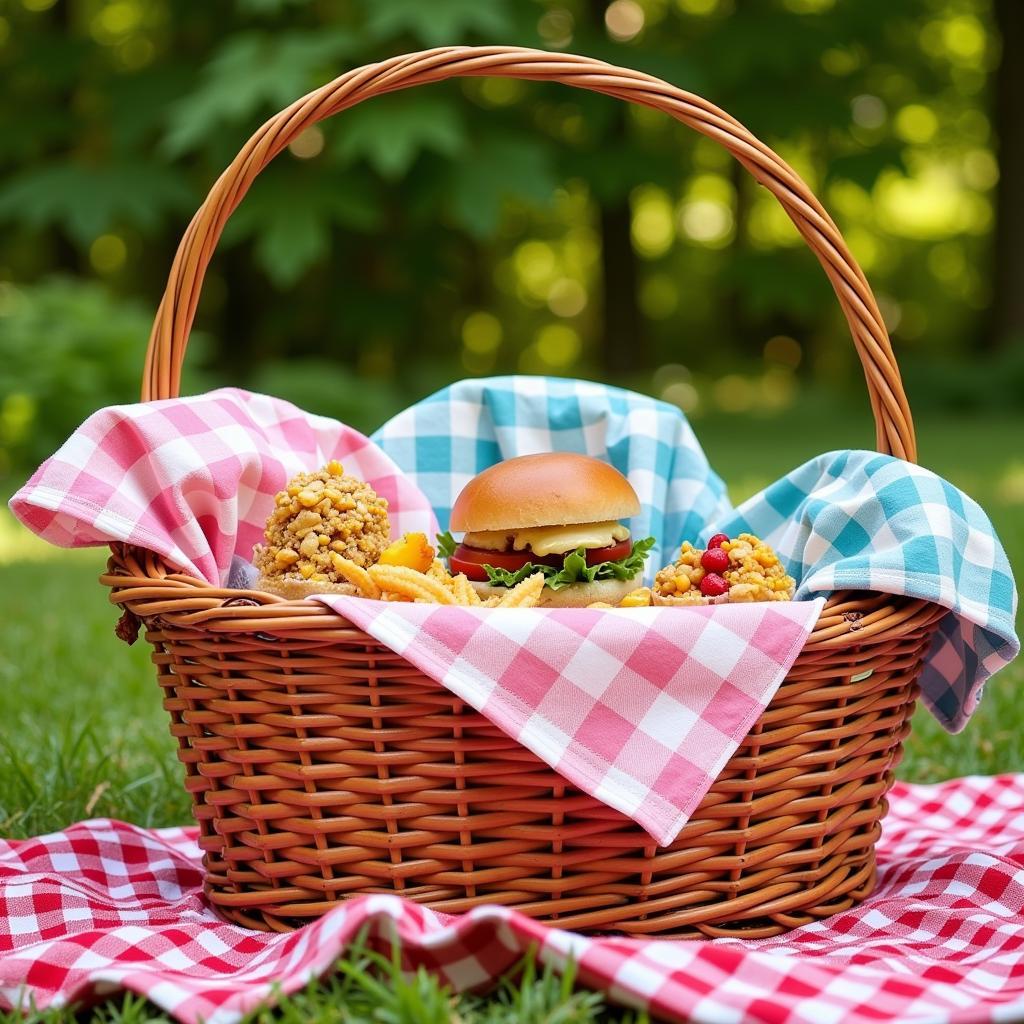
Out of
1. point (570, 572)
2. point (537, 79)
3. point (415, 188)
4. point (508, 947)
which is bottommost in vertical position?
point (508, 947)

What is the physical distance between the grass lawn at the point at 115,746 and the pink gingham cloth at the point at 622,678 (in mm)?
317

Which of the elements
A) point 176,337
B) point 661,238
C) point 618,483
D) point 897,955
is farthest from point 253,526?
point 661,238

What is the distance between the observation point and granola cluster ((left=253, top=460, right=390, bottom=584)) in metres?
2.30

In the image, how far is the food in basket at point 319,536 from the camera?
7.50ft

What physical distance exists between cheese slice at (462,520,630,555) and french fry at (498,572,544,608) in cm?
21

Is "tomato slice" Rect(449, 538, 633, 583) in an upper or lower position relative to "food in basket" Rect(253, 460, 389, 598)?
lower

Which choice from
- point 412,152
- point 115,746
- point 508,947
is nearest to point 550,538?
point 508,947

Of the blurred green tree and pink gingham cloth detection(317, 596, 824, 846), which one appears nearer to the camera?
pink gingham cloth detection(317, 596, 824, 846)

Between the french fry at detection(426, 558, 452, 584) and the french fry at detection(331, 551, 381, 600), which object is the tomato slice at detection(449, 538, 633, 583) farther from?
the french fry at detection(331, 551, 381, 600)

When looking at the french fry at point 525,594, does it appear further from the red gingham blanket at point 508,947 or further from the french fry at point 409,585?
the red gingham blanket at point 508,947

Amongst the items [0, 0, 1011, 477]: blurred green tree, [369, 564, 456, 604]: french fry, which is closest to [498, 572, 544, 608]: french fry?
[369, 564, 456, 604]: french fry

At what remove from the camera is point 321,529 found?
7.58 ft

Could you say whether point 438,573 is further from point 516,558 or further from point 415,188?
point 415,188

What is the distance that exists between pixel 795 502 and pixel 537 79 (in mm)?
1040
